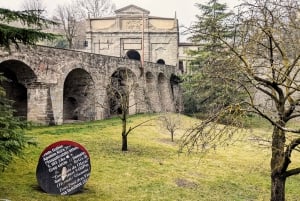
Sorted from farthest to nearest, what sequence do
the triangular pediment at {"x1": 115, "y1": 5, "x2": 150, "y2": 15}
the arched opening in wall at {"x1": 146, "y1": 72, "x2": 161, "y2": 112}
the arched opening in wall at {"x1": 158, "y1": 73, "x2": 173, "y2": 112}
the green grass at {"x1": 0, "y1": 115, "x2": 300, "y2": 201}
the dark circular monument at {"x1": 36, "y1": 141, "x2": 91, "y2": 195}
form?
the triangular pediment at {"x1": 115, "y1": 5, "x2": 150, "y2": 15} → the arched opening in wall at {"x1": 158, "y1": 73, "x2": 173, "y2": 112} → the arched opening in wall at {"x1": 146, "y1": 72, "x2": 161, "y2": 112} → the green grass at {"x1": 0, "y1": 115, "x2": 300, "y2": 201} → the dark circular monument at {"x1": 36, "y1": 141, "x2": 91, "y2": 195}

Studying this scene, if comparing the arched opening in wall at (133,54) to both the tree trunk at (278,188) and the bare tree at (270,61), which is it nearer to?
the bare tree at (270,61)

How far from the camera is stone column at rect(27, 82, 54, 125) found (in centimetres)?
1842

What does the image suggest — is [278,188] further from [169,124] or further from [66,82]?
[66,82]

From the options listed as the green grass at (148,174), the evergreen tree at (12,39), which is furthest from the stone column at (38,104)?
the evergreen tree at (12,39)

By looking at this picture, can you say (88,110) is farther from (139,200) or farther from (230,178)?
(139,200)

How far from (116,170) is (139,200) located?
2.38 meters

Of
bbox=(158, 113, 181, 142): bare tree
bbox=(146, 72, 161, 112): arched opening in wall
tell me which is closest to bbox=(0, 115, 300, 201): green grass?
bbox=(158, 113, 181, 142): bare tree

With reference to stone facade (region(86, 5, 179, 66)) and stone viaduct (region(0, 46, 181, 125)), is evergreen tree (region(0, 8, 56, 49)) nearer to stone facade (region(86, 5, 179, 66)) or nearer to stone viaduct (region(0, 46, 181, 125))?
stone viaduct (region(0, 46, 181, 125))

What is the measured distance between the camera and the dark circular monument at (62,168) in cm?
852

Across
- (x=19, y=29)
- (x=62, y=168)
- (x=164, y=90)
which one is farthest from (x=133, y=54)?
(x=19, y=29)

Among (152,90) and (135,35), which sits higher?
(135,35)

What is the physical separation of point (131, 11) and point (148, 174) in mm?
34976

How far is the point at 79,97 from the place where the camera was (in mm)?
23953

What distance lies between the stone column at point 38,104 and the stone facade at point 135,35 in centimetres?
2480
